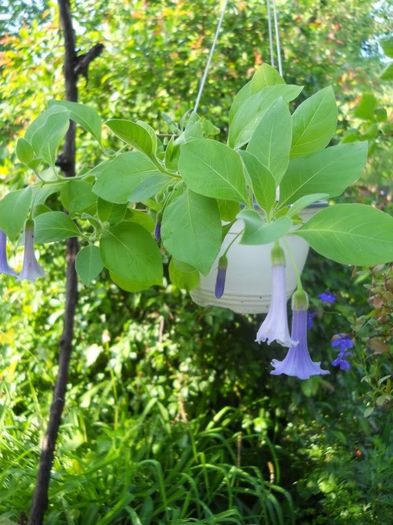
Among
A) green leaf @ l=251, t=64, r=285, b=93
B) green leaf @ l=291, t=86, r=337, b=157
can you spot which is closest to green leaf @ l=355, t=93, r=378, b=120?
green leaf @ l=251, t=64, r=285, b=93

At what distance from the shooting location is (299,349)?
1.81 ft

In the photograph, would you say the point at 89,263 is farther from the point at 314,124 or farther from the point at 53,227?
the point at 314,124

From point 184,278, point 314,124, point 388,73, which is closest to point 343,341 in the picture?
point 388,73

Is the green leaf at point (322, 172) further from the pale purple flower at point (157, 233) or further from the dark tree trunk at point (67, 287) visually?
the dark tree trunk at point (67, 287)

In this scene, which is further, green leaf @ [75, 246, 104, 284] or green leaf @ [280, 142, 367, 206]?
green leaf @ [75, 246, 104, 284]

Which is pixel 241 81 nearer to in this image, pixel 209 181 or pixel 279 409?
pixel 279 409

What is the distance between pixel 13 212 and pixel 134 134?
130 millimetres

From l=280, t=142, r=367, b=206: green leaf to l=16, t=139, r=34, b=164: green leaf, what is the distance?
0.24m

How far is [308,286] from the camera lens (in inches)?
87.7

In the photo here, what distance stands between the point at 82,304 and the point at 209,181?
77.7 inches

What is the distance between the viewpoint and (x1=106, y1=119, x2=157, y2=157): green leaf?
55 centimetres

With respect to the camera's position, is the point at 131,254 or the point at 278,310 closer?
the point at 278,310

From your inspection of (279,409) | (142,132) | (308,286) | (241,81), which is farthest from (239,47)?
(142,132)

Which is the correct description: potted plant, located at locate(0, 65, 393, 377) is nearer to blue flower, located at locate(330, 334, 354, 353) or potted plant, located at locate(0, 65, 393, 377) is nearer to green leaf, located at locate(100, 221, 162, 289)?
green leaf, located at locate(100, 221, 162, 289)
